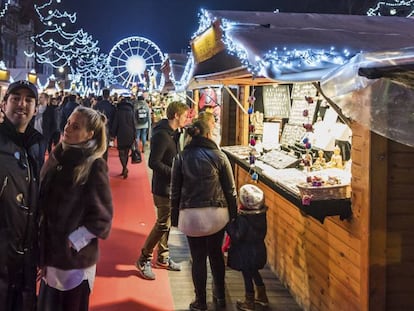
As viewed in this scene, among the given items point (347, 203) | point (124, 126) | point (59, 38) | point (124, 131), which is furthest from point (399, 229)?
point (59, 38)

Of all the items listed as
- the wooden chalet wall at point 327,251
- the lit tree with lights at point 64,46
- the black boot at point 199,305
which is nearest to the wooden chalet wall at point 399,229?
the wooden chalet wall at point 327,251

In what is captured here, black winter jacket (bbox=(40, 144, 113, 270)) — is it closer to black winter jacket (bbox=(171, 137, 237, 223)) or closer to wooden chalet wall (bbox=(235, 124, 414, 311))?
black winter jacket (bbox=(171, 137, 237, 223))

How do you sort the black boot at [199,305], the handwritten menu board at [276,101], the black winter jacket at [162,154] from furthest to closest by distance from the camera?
the handwritten menu board at [276,101] < the black winter jacket at [162,154] < the black boot at [199,305]

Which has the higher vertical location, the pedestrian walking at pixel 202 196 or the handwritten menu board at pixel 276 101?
the handwritten menu board at pixel 276 101

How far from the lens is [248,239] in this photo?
3.96m

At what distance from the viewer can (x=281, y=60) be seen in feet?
10.9

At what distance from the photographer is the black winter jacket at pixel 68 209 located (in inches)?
104

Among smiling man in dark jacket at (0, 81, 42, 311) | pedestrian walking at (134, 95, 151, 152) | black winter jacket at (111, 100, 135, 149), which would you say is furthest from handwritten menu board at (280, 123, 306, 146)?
pedestrian walking at (134, 95, 151, 152)

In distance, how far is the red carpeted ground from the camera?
14.2 feet

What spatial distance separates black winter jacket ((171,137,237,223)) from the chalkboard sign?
1485 millimetres

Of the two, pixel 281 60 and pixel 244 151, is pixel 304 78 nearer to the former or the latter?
pixel 281 60

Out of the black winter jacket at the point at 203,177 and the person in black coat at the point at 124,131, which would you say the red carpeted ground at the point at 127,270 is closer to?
the black winter jacket at the point at 203,177

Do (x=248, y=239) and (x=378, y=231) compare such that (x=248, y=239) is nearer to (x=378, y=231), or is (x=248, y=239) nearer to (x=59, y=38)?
(x=378, y=231)

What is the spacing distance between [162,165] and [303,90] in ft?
5.58
